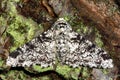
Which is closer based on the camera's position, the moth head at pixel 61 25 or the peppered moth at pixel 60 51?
the peppered moth at pixel 60 51

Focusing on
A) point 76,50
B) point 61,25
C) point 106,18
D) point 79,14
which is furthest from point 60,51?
point 106,18

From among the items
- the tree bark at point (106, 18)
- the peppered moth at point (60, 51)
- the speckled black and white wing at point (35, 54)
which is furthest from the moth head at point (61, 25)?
the tree bark at point (106, 18)

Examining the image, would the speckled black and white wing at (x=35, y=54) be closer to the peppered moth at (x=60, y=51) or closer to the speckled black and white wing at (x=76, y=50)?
the peppered moth at (x=60, y=51)

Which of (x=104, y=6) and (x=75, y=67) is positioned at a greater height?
(x=104, y=6)

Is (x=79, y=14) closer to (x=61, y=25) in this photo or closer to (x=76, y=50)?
(x=61, y=25)

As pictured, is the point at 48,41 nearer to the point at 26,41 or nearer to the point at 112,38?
the point at 26,41

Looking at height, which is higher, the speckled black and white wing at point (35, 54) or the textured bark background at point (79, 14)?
the textured bark background at point (79, 14)

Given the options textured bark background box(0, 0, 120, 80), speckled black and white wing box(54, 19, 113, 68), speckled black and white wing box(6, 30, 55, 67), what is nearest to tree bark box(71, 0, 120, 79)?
textured bark background box(0, 0, 120, 80)

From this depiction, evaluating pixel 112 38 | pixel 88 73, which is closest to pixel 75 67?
pixel 88 73
